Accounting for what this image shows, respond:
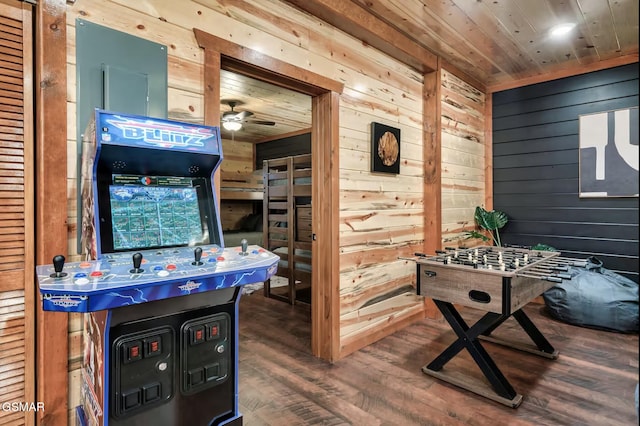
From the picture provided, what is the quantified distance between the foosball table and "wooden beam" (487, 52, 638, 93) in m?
2.67

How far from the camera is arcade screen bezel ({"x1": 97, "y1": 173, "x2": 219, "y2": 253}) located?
51.4 inches

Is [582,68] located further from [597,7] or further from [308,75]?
[308,75]

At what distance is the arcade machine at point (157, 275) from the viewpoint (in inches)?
47.6

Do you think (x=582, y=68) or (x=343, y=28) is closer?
(x=343, y=28)

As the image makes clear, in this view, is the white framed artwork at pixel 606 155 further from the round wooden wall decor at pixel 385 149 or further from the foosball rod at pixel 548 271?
the foosball rod at pixel 548 271

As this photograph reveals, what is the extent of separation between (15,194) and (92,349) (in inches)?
28.0

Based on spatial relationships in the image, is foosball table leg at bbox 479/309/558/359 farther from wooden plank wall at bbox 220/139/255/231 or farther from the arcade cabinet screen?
wooden plank wall at bbox 220/139/255/231

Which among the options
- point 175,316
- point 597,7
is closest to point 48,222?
point 175,316

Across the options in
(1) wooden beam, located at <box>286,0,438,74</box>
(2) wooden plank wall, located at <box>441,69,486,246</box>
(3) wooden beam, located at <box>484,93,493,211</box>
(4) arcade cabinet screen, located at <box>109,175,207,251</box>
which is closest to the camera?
(4) arcade cabinet screen, located at <box>109,175,207,251</box>

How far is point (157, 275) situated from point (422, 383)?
204 cm

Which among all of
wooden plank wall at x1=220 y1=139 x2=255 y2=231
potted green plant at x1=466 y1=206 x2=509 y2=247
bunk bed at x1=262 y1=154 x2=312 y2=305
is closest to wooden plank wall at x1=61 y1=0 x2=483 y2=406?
potted green plant at x1=466 y1=206 x2=509 y2=247

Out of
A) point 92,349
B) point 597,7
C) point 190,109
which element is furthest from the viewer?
point 597,7

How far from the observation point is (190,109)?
1.92 meters

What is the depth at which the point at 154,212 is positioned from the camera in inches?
56.7
